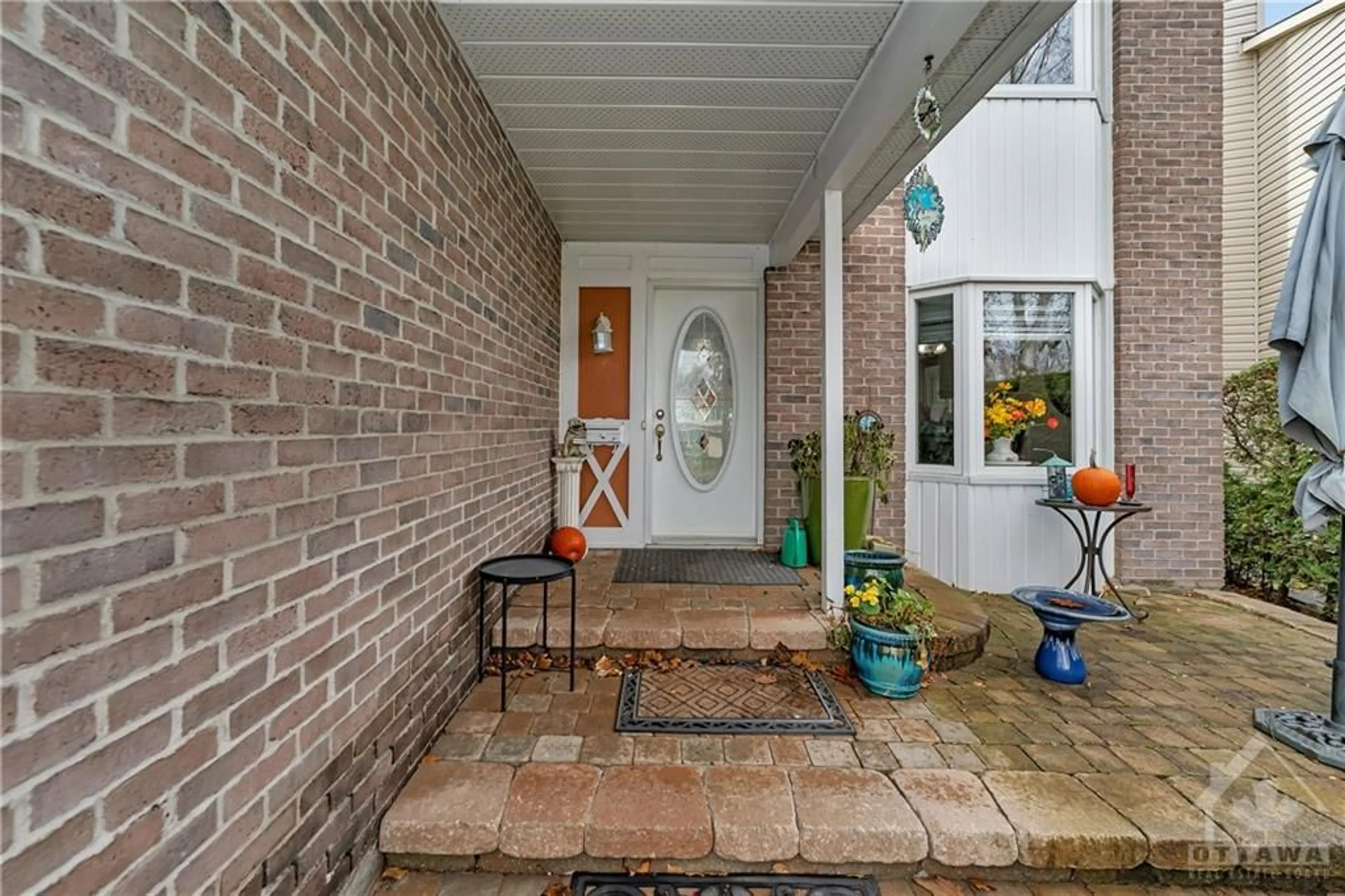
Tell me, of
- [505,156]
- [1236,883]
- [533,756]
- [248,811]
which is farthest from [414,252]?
[1236,883]

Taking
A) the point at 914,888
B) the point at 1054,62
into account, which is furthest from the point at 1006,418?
the point at 914,888

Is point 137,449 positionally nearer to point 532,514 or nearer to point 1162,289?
point 532,514

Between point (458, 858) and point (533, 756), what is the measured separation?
1.16ft

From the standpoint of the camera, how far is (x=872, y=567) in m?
2.96

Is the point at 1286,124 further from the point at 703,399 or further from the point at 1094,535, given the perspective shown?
the point at 703,399

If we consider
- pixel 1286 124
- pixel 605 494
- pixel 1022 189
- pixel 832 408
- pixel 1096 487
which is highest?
pixel 1286 124

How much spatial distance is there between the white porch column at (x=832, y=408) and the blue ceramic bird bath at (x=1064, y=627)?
0.88m

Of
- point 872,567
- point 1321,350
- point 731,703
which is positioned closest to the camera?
→ point 1321,350

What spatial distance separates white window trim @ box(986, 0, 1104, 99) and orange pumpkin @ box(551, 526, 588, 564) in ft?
15.3

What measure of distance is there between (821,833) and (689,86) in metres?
2.87

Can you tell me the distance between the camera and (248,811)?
3.60 ft

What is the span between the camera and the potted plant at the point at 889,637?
231 centimetres

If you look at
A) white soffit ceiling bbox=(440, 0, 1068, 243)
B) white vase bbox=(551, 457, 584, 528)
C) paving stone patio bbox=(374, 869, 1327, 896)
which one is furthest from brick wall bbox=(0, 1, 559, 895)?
white vase bbox=(551, 457, 584, 528)

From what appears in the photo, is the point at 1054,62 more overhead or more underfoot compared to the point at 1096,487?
more overhead
